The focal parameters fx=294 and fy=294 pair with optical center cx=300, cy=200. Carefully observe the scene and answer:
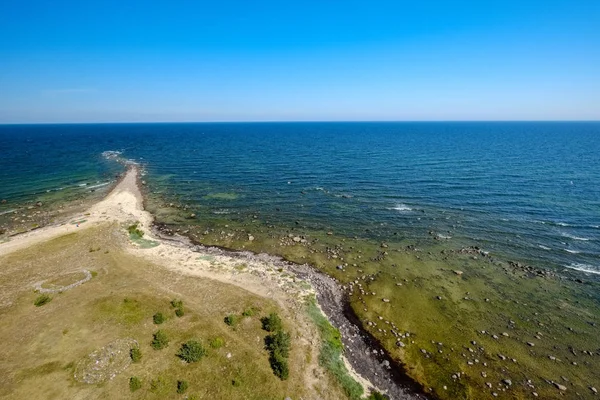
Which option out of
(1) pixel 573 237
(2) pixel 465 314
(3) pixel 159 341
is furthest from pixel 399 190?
(3) pixel 159 341

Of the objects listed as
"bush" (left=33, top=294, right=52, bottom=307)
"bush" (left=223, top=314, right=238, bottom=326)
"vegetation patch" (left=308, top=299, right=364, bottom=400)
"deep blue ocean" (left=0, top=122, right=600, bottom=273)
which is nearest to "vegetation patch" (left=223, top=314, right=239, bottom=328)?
"bush" (left=223, top=314, right=238, bottom=326)

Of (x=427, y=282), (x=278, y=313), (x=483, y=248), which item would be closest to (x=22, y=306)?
(x=278, y=313)

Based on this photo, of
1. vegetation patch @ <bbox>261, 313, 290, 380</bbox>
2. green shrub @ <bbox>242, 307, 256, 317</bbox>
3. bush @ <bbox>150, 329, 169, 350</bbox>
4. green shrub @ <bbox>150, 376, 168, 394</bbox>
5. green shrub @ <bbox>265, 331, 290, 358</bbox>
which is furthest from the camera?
green shrub @ <bbox>242, 307, 256, 317</bbox>

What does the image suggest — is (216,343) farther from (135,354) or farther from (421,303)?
(421,303)

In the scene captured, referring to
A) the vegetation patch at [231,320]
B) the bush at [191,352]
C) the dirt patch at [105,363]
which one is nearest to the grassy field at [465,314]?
the vegetation patch at [231,320]

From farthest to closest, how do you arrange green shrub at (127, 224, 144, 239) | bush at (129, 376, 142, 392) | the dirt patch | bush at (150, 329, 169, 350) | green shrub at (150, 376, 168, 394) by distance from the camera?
green shrub at (127, 224, 144, 239), bush at (150, 329, 169, 350), the dirt patch, green shrub at (150, 376, 168, 394), bush at (129, 376, 142, 392)

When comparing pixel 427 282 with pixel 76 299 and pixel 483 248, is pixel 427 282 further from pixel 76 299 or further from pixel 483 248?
pixel 76 299

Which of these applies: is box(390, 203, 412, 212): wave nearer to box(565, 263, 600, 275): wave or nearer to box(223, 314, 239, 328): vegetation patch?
box(565, 263, 600, 275): wave
